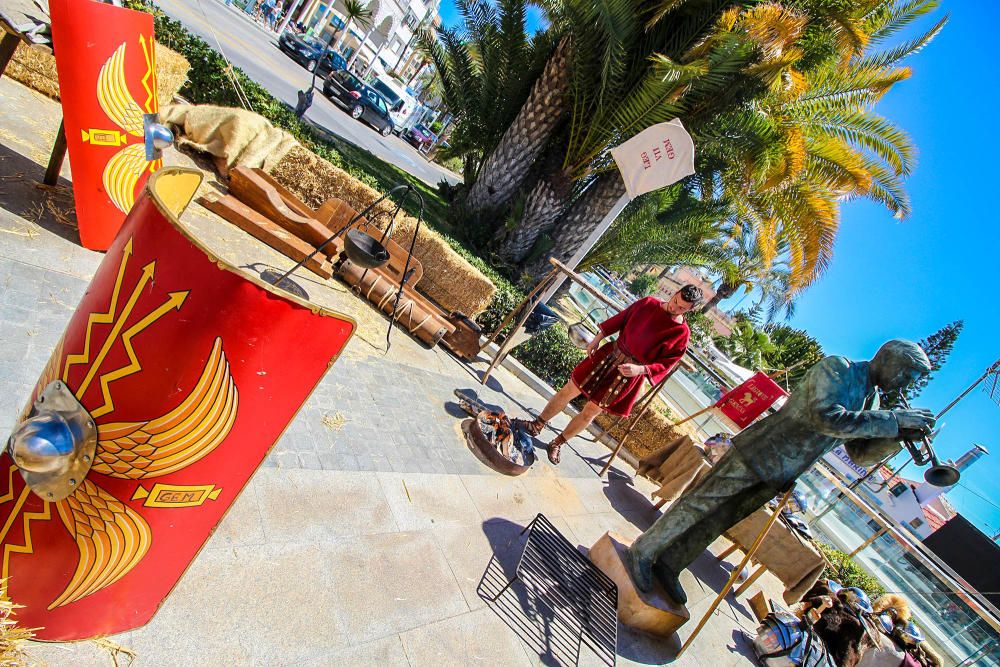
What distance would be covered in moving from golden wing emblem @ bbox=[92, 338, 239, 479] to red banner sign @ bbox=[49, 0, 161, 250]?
335 centimetres

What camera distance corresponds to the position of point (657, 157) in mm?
5266

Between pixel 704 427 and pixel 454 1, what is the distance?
33.9ft

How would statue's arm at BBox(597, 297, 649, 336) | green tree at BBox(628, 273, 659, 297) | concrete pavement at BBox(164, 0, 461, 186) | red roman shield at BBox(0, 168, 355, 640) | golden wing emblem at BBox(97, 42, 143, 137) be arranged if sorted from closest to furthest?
red roman shield at BBox(0, 168, 355, 640) → golden wing emblem at BBox(97, 42, 143, 137) → statue's arm at BBox(597, 297, 649, 336) → concrete pavement at BBox(164, 0, 461, 186) → green tree at BBox(628, 273, 659, 297)

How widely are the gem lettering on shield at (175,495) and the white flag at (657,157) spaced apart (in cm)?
519

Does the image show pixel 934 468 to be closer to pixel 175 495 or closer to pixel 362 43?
pixel 175 495

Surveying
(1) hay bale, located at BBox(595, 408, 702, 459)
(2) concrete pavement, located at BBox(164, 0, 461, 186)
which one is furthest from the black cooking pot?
(2) concrete pavement, located at BBox(164, 0, 461, 186)

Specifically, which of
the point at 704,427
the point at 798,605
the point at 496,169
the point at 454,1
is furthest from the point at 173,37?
the point at 798,605

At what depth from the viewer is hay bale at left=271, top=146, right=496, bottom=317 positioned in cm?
731

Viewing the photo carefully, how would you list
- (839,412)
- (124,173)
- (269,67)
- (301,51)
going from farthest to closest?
(301,51)
(269,67)
(124,173)
(839,412)

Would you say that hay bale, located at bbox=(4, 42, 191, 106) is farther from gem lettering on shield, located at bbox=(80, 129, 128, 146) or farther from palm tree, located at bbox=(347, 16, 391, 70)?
palm tree, located at bbox=(347, 16, 391, 70)

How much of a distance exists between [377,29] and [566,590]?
54.3 meters

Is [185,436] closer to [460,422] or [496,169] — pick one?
[460,422]

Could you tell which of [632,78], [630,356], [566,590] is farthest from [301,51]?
[566,590]

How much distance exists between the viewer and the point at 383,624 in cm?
229
